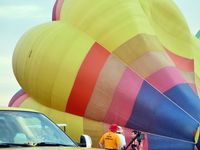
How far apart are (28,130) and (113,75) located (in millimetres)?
9153

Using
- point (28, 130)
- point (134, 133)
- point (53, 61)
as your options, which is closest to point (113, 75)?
point (134, 133)

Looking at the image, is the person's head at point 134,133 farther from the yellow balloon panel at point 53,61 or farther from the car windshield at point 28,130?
the car windshield at point 28,130

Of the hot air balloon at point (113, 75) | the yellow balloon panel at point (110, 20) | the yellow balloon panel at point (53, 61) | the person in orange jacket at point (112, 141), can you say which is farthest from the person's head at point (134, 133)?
the yellow balloon panel at point (110, 20)

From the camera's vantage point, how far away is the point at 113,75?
14484 millimetres

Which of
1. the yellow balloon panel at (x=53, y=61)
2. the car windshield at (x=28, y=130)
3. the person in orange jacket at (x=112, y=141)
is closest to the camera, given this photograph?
the car windshield at (x=28, y=130)

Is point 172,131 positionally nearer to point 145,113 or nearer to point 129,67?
point 145,113

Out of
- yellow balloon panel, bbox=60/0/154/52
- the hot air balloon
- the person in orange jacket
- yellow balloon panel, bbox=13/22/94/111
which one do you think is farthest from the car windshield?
yellow balloon panel, bbox=60/0/154/52

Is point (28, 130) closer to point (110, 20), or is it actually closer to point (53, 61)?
point (53, 61)

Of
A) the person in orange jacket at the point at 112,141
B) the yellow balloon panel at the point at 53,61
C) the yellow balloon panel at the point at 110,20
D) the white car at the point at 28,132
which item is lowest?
the person in orange jacket at the point at 112,141

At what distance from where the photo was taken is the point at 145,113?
555 inches

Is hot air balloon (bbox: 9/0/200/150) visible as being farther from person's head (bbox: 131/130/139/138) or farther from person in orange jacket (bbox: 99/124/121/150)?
person in orange jacket (bbox: 99/124/121/150)

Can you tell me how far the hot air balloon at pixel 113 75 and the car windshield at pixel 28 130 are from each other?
8.50m

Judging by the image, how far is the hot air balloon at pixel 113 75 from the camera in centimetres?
1416

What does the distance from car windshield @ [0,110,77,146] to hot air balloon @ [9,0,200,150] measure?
27.9ft
